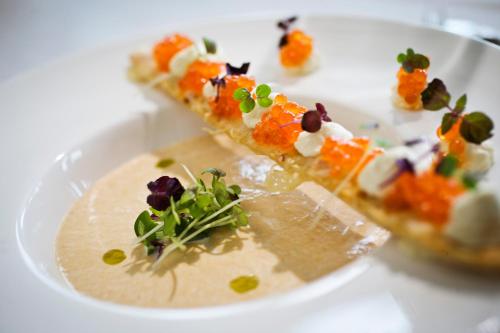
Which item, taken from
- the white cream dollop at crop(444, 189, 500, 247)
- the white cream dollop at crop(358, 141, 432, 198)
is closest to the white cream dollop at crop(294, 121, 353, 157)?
the white cream dollop at crop(358, 141, 432, 198)

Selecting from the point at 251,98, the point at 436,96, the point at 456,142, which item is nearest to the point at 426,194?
the point at 456,142

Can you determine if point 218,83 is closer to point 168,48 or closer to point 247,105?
point 247,105

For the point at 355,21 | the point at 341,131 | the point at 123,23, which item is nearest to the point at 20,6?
the point at 123,23

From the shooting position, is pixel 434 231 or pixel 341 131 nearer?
pixel 434 231

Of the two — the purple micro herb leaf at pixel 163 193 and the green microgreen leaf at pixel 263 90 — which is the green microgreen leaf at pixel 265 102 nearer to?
the green microgreen leaf at pixel 263 90

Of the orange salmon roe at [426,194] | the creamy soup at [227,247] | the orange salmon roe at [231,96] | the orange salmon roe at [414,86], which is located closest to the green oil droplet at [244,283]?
the creamy soup at [227,247]

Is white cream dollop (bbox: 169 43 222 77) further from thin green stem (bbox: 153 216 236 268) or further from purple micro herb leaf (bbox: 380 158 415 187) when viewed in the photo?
purple micro herb leaf (bbox: 380 158 415 187)

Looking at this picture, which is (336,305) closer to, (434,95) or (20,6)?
(434,95)
